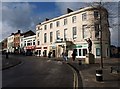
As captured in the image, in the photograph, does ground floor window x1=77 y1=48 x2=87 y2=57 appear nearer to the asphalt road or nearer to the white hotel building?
the white hotel building

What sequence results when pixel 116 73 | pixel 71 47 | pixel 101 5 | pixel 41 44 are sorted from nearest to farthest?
1. pixel 116 73
2. pixel 101 5
3. pixel 71 47
4. pixel 41 44

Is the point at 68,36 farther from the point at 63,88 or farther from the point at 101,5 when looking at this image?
the point at 63,88

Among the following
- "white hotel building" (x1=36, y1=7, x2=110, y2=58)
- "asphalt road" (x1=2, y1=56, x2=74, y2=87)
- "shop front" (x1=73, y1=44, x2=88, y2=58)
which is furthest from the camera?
"shop front" (x1=73, y1=44, x2=88, y2=58)

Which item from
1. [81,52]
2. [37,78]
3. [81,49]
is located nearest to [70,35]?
[81,49]

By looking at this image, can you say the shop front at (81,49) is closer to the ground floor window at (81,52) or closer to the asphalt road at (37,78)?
the ground floor window at (81,52)

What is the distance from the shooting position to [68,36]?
59844 millimetres

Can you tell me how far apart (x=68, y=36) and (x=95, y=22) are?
34854 millimetres

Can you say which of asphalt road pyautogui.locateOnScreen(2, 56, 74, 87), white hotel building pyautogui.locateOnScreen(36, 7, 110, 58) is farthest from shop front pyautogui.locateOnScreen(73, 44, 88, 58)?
asphalt road pyautogui.locateOnScreen(2, 56, 74, 87)

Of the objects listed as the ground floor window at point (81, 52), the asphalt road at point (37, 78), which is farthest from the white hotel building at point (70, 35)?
the asphalt road at point (37, 78)

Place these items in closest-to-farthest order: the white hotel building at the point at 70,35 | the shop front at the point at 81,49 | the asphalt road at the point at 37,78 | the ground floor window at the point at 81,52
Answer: the asphalt road at the point at 37,78
the white hotel building at the point at 70,35
the shop front at the point at 81,49
the ground floor window at the point at 81,52

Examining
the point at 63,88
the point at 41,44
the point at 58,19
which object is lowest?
the point at 63,88

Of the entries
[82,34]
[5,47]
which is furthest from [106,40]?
[5,47]

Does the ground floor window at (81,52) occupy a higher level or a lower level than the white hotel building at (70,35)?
lower

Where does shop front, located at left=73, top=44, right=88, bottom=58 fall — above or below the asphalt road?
above
